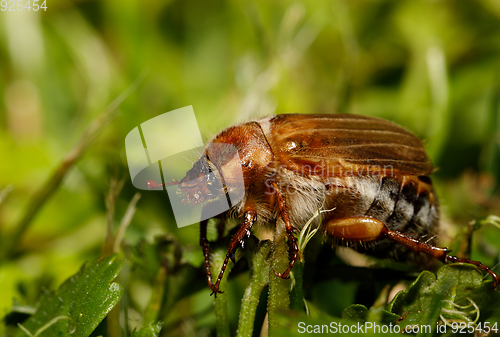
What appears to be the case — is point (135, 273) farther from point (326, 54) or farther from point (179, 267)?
point (326, 54)

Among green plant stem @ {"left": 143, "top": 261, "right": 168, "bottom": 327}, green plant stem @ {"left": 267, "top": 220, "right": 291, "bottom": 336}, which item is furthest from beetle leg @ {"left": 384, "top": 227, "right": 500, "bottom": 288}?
green plant stem @ {"left": 143, "top": 261, "right": 168, "bottom": 327}

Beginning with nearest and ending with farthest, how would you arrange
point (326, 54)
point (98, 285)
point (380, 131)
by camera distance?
point (98, 285), point (380, 131), point (326, 54)

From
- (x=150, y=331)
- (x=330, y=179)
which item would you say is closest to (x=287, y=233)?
(x=330, y=179)

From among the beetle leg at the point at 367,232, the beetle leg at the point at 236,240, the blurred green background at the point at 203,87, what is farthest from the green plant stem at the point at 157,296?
the beetle leg at the point at 367,232

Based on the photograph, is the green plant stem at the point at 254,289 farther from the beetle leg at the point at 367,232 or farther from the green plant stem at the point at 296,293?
the beetle leg at the point at 367,232

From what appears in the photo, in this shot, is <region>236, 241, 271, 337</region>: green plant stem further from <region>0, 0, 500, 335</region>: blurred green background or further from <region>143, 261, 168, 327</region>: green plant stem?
<region>0, 0, 500, 335</region>: blurred green background

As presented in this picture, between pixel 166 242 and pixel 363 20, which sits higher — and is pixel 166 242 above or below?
below

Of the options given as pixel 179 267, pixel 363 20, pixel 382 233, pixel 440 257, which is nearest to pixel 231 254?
pixel 179 267
